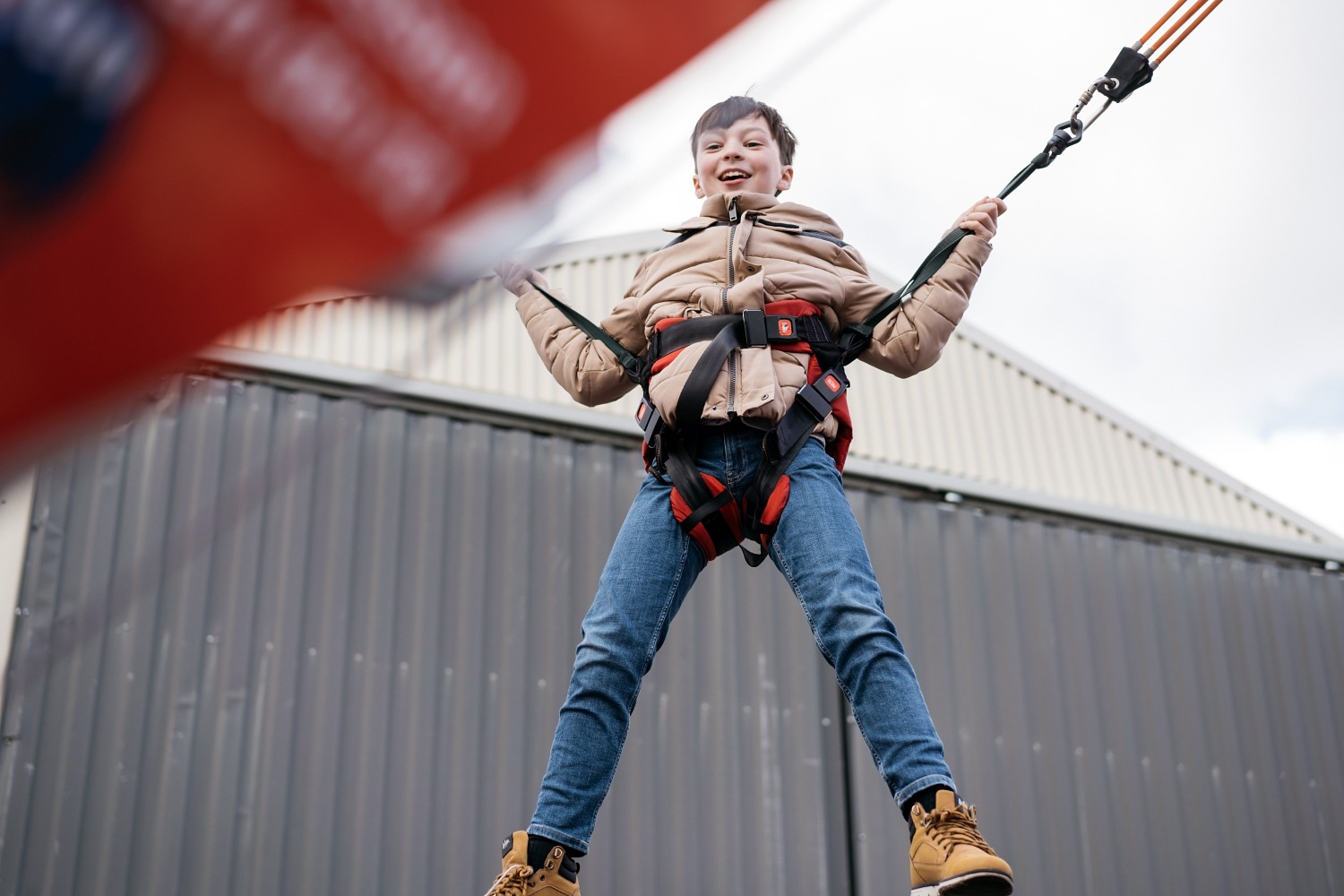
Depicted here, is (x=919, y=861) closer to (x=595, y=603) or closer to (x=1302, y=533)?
(x=595, y=603)

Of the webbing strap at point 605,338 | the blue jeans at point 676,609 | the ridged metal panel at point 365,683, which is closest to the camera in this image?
the blue jeans at point 676,609

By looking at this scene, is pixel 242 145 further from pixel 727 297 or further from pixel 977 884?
pixel 727 297

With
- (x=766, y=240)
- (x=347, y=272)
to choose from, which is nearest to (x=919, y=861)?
(x=766, y=240)

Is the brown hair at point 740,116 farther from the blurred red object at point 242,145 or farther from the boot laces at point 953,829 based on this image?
the blurred red object at point 242,145

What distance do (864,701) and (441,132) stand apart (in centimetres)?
213

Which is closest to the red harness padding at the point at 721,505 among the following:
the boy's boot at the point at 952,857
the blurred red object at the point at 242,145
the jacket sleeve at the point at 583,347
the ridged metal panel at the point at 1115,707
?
the jacket sleeve at the point at 583,347

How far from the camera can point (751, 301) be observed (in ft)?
10.6

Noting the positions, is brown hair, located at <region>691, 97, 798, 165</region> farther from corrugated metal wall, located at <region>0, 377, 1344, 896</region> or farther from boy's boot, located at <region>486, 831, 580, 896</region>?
corrugated metal wall, located at <region>0, 377, 1344, 896</region>

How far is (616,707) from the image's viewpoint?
293cm

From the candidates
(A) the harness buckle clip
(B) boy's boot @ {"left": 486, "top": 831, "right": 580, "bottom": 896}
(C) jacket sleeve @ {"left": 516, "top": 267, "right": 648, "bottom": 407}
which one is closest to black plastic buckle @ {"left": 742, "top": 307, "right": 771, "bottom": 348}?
(A) the harness buckle clip

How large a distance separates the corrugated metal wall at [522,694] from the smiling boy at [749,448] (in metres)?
2.19

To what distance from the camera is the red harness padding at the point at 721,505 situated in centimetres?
309

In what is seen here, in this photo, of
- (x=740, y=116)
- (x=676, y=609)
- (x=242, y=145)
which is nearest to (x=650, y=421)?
(x=676, y=609)

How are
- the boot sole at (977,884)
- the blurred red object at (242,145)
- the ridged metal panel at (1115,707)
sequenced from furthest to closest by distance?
the ridged metal panel at (1115,707) → the boot sole at (977,884) → the blurred red object at (242,145)
